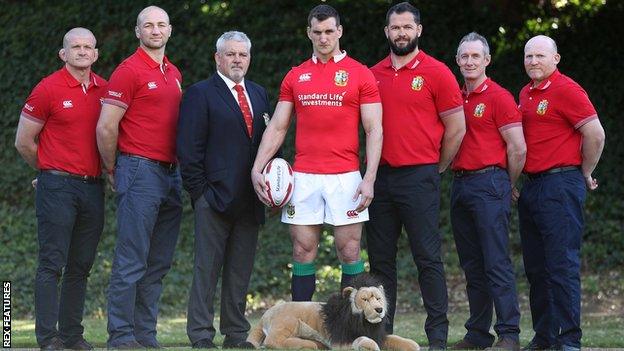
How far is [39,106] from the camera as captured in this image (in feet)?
27.5

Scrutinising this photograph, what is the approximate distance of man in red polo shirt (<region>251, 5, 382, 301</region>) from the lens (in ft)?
25.8

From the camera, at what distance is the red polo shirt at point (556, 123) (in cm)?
827

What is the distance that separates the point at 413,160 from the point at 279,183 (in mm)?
952

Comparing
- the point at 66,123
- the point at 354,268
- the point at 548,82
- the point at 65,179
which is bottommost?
the point at 354,268

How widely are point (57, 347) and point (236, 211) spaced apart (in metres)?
1.59

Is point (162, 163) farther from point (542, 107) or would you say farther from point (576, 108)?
point (576, 108)

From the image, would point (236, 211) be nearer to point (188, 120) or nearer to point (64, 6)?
point (188, 120)

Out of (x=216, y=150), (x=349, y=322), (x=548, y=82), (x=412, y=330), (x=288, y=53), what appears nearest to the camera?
(x=349, y=322)

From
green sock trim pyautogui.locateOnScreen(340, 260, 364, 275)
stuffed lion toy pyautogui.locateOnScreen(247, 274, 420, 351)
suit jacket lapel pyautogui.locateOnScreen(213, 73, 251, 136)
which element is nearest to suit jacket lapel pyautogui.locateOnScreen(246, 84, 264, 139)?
suit jacket lapel pyautogui.locateOnScreen(213, 73, 251, 136)

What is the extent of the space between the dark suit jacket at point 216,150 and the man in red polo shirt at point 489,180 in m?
1.55

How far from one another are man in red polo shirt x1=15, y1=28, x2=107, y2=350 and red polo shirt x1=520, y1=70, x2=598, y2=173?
311cm

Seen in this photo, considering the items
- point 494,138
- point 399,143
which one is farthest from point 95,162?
point 494,138

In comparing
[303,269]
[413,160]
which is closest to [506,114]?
[413,160]

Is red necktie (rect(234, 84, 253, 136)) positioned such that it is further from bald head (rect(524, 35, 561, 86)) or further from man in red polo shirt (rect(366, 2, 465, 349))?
bald head (rect(524, 35, 561, 86))
